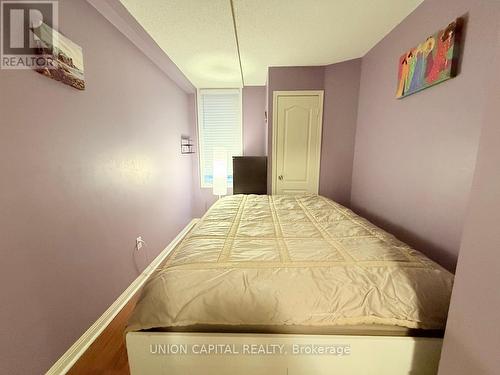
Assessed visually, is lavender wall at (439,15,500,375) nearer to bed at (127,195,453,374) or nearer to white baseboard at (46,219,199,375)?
bed at (127,195,453,374)

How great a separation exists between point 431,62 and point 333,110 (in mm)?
1397

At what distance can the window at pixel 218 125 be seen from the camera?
373 centimetres

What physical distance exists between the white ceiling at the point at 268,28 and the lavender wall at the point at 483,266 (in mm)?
1500

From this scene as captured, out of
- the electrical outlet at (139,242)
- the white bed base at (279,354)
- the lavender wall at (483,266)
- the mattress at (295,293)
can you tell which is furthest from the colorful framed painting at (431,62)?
the electrical outlet at (139,242)

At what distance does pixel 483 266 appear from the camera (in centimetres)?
58

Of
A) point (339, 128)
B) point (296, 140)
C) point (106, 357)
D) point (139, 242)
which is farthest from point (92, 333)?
point (339, 128)

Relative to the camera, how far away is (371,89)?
90.3 inches

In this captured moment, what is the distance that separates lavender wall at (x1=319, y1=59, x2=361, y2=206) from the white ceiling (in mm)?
190

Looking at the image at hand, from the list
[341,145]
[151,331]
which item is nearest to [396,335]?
[151,331]

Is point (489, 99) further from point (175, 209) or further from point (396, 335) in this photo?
point (175, 209)

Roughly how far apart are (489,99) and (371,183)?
180 centimetres

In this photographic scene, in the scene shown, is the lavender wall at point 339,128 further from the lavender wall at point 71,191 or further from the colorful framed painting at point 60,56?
the colorful framed painting at point 60,56

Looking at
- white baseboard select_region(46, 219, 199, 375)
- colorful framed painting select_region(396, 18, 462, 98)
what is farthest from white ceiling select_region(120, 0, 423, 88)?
white baseboard select_region(46, 219, 199, 375)

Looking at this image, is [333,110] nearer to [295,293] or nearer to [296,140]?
[296,140]
